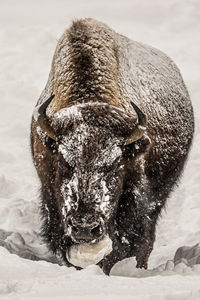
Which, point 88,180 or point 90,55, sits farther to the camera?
point 90,55

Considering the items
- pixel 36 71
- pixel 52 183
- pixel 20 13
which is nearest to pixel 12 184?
pixel 52 183

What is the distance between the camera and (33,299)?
309 cm

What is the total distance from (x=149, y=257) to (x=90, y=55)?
96.2 inches

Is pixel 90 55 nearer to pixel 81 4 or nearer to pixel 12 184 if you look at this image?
pixel 12 184

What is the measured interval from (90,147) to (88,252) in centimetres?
87

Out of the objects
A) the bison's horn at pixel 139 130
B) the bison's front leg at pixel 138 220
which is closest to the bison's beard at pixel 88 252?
the bison's front leg at pixel 138 220

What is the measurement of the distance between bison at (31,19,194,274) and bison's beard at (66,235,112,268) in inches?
0.5

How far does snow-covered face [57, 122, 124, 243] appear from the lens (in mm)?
4605

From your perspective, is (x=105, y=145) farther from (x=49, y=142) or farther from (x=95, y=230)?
A: (x=95, y=230)

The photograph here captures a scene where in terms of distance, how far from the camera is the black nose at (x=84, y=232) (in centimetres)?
451

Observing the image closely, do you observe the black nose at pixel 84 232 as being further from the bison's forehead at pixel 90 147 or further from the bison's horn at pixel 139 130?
the bison's horn at pixel 139 130

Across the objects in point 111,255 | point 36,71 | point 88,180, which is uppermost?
point 88,180

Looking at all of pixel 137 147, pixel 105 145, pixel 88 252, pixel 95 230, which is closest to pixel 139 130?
pixel 137 147

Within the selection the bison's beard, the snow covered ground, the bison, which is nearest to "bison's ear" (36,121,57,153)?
the bison
